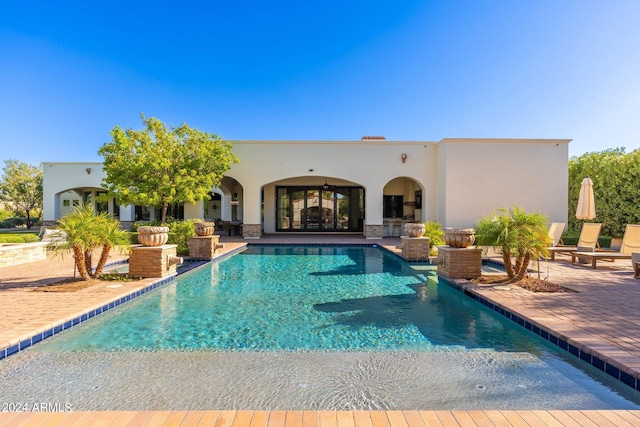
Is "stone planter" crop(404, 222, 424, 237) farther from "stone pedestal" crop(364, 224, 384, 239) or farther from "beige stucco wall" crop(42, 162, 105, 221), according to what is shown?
"beige stucco wall" crop(42, 162, 105, 221)

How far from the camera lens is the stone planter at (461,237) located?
719 centimetres

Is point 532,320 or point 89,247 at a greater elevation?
point 89,247

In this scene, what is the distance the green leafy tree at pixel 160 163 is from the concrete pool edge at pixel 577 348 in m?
11.9

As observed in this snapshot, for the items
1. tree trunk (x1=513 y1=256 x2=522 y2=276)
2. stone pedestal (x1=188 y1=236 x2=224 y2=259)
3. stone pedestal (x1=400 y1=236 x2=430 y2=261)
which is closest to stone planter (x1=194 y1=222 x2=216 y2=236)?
stone pedestal (x1=188 y1=236 x2=224 y2=259)

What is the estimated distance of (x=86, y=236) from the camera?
20.7ft

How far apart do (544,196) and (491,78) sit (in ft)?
19.7

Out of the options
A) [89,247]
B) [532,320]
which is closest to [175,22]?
[89,247]

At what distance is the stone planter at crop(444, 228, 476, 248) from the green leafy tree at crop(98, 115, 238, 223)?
33.7 feet

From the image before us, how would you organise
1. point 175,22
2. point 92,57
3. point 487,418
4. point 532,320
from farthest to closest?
point 92,57
point 175,22
point 532,320
point 487,418

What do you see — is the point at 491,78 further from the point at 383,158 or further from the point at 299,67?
the point at 299,67

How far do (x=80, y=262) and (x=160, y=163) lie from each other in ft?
23.3

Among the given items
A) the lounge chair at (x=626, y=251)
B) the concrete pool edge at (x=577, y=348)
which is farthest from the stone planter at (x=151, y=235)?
the lounge chair at (x=626, y=251)

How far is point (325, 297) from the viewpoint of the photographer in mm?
6281

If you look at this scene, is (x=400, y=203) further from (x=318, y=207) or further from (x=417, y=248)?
(x=417, y=248)
